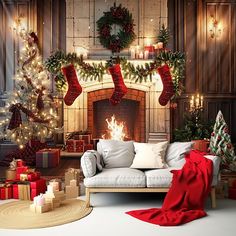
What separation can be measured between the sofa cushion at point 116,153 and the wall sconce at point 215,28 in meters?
4.09

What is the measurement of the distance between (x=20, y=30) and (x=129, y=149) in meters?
4.25

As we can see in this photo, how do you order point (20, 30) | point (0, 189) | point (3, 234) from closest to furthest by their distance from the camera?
point (3, 234)
point (0, 189)
point (20, 30)

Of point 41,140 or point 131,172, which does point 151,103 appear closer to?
point 41,140

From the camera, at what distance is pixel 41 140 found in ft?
23.2

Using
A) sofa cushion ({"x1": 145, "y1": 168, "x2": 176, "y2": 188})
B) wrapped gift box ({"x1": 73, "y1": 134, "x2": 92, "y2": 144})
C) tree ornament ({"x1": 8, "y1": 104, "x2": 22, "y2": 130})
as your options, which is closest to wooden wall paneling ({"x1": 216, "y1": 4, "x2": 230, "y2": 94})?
wrapped gift box ({"x1": 73, "y1": 134, "x2": 92, "y2": 144})

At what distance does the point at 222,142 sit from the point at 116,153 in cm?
177

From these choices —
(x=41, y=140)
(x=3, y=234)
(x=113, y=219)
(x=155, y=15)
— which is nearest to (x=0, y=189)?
(x=3, y=234)

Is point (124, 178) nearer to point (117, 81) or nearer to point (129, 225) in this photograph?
point (129, 225)

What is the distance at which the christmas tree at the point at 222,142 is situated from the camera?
18.0 ft

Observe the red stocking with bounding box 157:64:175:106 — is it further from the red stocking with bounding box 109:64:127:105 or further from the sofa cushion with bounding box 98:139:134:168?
the sofa cushion with bounding box 98:139:134:168

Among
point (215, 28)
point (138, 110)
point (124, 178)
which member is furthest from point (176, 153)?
point (215, 28)

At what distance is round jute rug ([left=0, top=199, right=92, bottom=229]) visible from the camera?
3.60 meters

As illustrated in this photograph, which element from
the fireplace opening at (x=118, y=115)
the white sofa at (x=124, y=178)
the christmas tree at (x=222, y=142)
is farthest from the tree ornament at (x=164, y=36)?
the white sofa at (x=124, y=178)

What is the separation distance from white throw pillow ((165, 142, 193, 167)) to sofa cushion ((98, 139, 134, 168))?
1.50 feet
